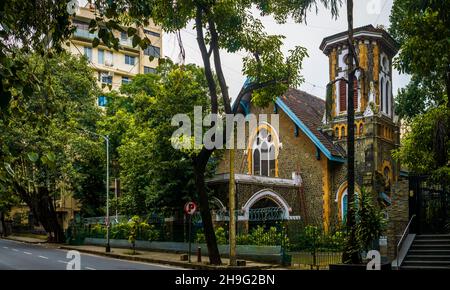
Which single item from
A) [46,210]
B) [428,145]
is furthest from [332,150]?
[46,210]

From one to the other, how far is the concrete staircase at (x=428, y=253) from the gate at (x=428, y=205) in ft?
2.83

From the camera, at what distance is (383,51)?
94.8ft

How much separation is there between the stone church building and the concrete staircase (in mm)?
8376

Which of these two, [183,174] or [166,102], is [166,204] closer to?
[183,174]

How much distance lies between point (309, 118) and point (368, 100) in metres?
3.96

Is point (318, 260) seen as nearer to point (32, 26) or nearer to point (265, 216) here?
point (265, 216)

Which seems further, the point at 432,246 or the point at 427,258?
the point at 432,246

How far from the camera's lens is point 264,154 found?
32.4 metres

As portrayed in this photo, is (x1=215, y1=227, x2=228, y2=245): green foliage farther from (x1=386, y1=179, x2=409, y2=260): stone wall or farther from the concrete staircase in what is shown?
the concrete staircase

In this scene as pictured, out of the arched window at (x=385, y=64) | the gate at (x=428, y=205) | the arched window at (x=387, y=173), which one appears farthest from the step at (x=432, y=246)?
the arched window at (x=385, y=64)

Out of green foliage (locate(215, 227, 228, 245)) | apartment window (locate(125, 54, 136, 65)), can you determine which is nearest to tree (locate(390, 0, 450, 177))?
green foliage (locate(215, 227, 228, 245))

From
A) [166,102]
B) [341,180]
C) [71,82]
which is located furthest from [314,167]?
[71,82]

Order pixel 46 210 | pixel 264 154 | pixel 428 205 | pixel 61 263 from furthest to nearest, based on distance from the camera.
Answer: pixel 46 210 < pixel 264 154 < pixel 61 263 < pixel 428 205

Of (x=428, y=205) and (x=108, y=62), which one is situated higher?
(x=108, y=62)
